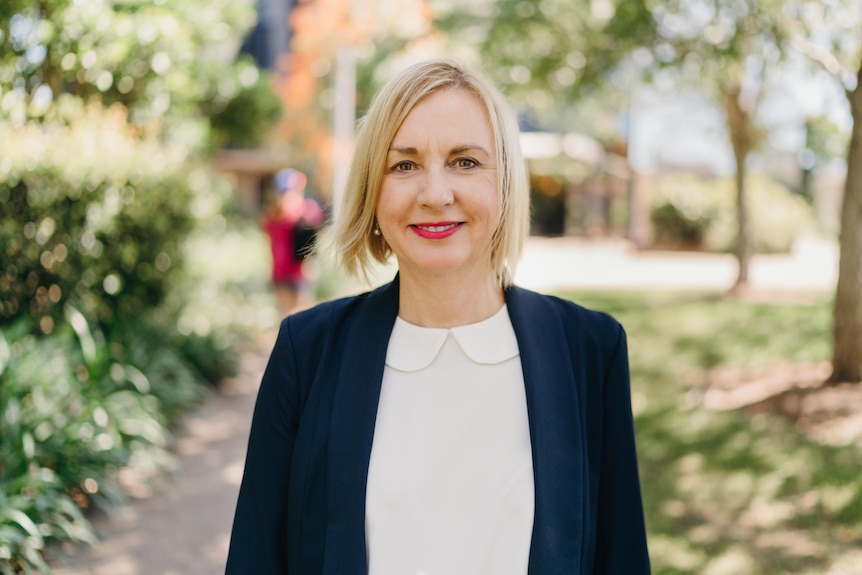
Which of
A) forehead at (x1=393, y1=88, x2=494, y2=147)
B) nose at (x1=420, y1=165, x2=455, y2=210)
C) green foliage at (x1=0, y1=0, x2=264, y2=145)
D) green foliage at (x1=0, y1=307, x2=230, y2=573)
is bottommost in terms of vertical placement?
green foliage at (x1=0, y1=307, x2=230, y2=573)

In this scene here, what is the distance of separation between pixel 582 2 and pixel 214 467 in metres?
6.58

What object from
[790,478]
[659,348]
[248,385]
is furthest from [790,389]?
[248,385]

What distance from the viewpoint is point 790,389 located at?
7000mm

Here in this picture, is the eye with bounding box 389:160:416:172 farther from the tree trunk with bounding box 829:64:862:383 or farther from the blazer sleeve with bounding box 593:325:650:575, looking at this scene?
the tree trunk with bounding box 829:64:862:383

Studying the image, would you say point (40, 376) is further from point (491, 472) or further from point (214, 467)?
point (491, 472)

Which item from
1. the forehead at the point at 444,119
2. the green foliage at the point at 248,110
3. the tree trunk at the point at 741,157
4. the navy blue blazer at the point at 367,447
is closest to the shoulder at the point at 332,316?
the navy blue blazer at the point at 367,447

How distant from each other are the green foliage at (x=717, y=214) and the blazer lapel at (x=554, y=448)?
21.5 meters

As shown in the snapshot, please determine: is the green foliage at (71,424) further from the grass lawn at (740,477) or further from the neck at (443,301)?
the grass lawn at (740,477)

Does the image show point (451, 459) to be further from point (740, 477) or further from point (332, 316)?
point (740, 477)

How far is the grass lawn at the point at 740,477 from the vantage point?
14.9 ft

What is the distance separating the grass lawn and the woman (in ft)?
9.81

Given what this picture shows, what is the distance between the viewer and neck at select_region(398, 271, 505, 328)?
1885 millimetres

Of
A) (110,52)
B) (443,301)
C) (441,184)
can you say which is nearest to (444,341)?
(443,301)

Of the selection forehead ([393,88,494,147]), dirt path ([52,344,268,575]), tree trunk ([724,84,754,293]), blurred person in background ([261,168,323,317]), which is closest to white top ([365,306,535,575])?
forehead ([393,88,494,147])
